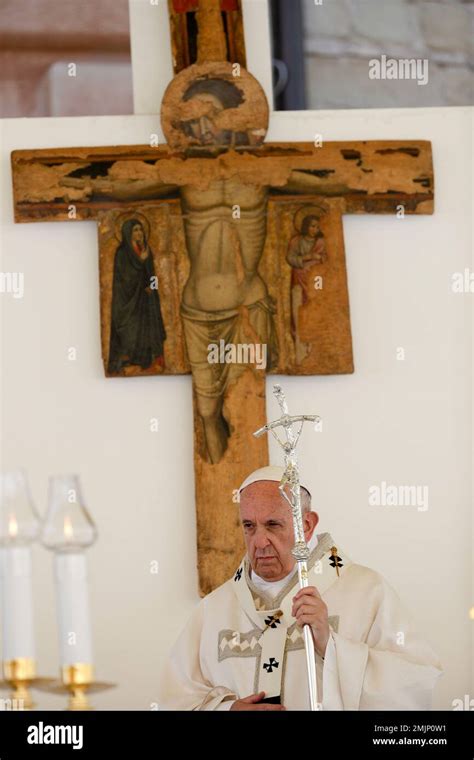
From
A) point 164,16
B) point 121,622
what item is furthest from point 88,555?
point 164,16

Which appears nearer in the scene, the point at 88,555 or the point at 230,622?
the point at 230,622

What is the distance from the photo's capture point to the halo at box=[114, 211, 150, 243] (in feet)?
27.6

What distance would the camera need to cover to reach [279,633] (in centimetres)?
763

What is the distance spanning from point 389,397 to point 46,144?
2.10 metres

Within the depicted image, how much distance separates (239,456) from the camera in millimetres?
8180

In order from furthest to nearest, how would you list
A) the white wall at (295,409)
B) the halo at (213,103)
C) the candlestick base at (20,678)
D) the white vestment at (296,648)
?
the halo at (213,103) < the white wall at (295,409) < the white vestment at (296,648) < the candlestick base at (20,678)

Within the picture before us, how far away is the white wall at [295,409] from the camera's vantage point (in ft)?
27.1

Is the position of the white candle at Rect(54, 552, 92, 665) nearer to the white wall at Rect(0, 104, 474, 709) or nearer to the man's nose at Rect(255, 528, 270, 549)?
the man's nose at Rect(255, 528, 270, 549)

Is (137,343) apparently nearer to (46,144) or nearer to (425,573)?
(46,144)

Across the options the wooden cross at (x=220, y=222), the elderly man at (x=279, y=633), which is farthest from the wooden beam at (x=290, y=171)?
the elderly man at (x=279, y=633)

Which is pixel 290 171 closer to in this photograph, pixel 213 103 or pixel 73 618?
pixel 213 103

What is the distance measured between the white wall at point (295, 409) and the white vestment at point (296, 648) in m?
0.55

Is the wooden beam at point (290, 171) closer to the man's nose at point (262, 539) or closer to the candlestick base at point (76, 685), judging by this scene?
the man's nose at point (262, 539)

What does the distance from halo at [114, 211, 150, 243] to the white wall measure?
0.48ft
